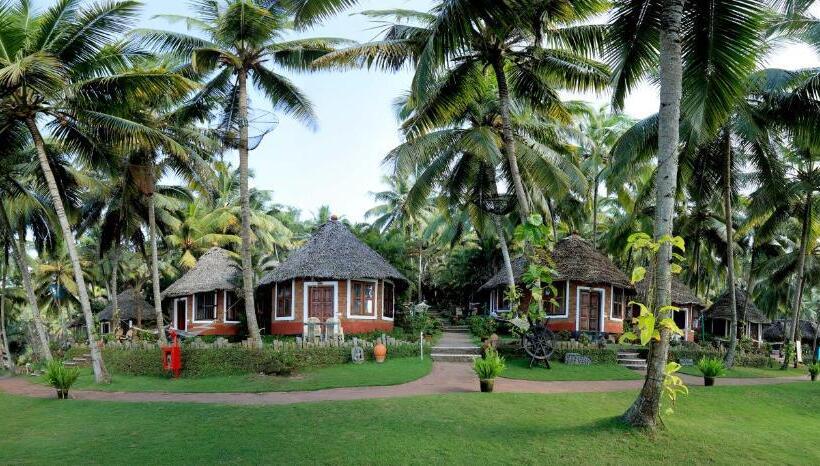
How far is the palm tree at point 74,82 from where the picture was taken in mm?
13820

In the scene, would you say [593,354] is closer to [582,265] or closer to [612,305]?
[582,265]

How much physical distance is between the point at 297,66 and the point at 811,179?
58.1ft

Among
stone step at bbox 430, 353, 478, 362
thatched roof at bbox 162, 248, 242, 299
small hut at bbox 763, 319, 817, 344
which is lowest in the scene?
small hut at bbox 763, 319, 817, 344

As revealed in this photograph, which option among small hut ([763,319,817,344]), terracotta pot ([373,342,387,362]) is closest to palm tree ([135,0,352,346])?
terracotta pot ([373,342,387,362])

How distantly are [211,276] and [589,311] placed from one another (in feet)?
52.7

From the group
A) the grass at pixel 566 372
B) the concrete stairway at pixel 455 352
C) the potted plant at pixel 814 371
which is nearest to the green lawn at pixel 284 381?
the concrete stairway at pixel 455 352

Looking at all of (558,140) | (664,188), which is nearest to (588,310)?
(558,140)

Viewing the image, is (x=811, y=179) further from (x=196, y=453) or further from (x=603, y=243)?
(x=196, y=453)

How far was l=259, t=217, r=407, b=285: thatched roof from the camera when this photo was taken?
73.2 ft

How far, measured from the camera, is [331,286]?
2277cm

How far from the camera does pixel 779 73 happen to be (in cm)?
1578

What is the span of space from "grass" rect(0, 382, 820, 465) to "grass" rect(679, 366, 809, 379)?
6.12 metres

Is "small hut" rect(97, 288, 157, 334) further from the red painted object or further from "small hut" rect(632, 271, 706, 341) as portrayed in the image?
"small hut" rect(632, 271, 706, 341)

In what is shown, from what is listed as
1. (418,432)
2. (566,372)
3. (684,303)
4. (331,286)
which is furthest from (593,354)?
(684,303)
